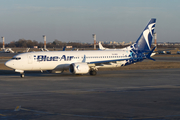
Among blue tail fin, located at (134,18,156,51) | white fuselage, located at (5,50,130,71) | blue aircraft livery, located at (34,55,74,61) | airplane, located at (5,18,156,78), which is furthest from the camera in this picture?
blue tail fin, located at (134,18,156,51)

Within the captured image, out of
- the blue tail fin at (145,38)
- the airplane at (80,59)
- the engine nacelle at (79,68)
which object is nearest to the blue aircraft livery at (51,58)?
the airplane at (80,59)

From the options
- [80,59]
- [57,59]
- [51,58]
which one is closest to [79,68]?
[80,59]

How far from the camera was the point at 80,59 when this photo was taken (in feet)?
135

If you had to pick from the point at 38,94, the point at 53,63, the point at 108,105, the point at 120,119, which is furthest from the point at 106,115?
the point at 53,63

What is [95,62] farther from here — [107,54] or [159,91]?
[159,91]

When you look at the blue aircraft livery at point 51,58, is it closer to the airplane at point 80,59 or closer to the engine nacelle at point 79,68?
the airplane at point 80,59

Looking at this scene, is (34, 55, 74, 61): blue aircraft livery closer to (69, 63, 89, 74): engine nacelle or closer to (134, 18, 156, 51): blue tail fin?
Result: (69, 63, 89, 74): engine nacelle

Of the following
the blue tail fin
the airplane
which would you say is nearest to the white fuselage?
the airplane

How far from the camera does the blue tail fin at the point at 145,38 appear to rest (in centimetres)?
4597

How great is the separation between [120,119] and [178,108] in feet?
16.3

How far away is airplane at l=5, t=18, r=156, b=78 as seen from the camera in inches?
1511

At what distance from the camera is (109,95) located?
76.4ft

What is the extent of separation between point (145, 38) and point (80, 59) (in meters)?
12.7

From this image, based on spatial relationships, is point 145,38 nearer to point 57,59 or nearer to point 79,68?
point 79,68
